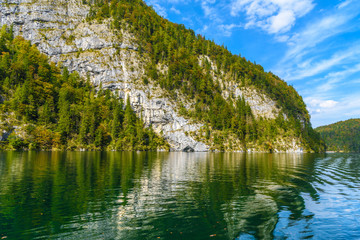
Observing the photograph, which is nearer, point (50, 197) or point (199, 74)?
point (50, 197)

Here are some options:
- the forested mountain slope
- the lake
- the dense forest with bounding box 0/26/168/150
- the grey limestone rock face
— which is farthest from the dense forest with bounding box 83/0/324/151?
the lake

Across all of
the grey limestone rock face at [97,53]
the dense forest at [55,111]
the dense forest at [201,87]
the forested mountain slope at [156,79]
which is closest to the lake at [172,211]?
the dense forest at [55,111]

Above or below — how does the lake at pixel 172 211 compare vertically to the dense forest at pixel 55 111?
below

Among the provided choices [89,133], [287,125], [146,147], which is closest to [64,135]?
[89,133]

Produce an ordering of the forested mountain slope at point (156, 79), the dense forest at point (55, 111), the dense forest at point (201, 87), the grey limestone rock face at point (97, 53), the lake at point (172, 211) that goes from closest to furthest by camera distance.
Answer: the lake at point (172, 211) → the dense forest at point (55, 111) → the grey limestone rock face at point (97, 53) → the forested mountain slope at point (156, 79) → the dense forest at point (201, 87)

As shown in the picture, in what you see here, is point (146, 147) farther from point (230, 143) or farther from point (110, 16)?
point (110, 16)

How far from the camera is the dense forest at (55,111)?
9412 centimetres

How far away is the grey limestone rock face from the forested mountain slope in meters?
0.72

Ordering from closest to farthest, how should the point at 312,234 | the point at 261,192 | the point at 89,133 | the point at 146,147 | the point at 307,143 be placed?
1. the point at 312,234
2. the point at 261,192
3. the point at 89,133
4. the point at 146,147
5. the point at 307,143

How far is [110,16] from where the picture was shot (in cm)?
18412

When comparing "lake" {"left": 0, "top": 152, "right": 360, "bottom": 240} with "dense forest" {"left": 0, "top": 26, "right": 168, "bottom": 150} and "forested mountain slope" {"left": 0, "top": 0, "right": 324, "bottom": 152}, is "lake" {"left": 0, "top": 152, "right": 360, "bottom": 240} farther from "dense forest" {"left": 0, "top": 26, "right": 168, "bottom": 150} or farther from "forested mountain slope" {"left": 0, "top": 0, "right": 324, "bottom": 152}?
"forested mountain slope" {"left": 0, "top": 0, "right": 324, "bottom": 152}

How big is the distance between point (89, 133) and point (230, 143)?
96178 millimetres

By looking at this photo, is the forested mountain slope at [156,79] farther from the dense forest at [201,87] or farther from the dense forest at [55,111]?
the dense forest at [55,111]

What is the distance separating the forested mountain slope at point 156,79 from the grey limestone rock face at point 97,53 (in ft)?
2.36
